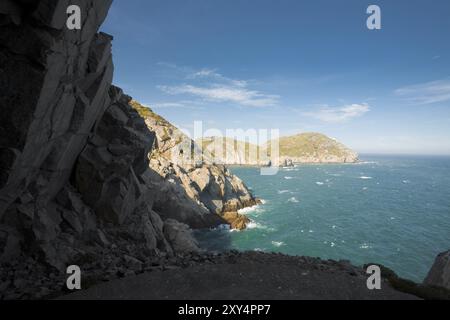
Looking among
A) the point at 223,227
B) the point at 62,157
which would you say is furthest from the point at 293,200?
the point at 62,157

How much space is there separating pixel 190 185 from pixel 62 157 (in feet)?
201

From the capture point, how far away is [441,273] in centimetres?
1919

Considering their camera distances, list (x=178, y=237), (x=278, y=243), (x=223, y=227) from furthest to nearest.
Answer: (x=223, y=227), (x=278, y=243), (x=178, y=237)

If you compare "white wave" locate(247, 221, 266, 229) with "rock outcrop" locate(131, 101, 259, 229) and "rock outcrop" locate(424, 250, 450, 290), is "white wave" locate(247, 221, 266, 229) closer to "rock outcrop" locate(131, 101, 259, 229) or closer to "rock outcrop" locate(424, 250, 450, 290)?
"rock outcrop" locate(131, 101, 259, 229)

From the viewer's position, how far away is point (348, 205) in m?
105

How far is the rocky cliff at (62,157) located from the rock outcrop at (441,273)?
1887 centimetres

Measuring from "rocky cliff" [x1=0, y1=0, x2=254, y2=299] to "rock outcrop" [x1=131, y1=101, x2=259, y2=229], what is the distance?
106 ft

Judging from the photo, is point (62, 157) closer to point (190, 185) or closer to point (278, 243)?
point (278, 243)

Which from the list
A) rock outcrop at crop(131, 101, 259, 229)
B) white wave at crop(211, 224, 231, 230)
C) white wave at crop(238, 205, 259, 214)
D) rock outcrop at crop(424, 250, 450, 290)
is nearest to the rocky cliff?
rock outcrop at crop(424, 250, 450, 290)

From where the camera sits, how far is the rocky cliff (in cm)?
1573

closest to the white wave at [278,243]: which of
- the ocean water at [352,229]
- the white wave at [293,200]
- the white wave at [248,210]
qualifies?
the ocean water at [352,229]

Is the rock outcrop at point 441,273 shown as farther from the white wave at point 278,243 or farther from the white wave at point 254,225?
the white wave at point 254,225

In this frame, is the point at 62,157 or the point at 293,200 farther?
the point at 293,200
